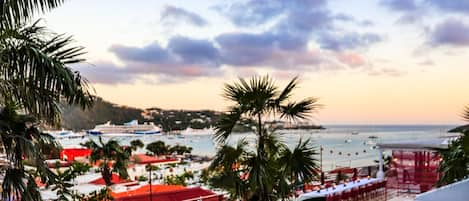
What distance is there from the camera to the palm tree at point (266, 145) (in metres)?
5.02

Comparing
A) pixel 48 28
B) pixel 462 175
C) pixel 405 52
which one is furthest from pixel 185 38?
pixel 48 28

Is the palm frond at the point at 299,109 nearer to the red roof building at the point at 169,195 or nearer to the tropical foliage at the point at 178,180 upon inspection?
the red roof building at the point at 169,195

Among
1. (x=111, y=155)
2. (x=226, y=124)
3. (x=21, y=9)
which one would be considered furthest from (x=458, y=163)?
(x=111, y=155)

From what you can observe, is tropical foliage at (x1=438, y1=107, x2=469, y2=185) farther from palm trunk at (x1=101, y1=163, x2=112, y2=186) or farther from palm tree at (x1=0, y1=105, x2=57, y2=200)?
palm trunk at (x1=101, y1=163, x2=112, y2=186)

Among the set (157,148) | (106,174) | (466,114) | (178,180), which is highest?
(466,114)

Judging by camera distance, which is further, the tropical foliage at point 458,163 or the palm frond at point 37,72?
the tropical foliage at point 458,163

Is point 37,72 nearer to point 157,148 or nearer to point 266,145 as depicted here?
point 266,145

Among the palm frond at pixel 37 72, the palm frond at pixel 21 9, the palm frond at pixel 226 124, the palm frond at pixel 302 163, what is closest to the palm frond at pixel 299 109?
the palm frond at pixel 302 163

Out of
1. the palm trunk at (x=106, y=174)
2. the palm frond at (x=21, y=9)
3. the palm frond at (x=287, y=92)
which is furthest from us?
the palm trunk at (x=106, y=174)

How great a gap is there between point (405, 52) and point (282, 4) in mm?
5899

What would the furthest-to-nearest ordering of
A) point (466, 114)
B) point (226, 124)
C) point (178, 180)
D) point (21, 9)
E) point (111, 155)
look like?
1. point (178, 180)
2. point (111, 155)
3. point (466, 114)
4. point (226, 124)
5. point (21, 9)

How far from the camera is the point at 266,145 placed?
17.6 ft

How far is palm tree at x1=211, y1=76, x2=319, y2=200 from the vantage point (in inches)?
198

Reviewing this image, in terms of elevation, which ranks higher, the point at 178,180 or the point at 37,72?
the point at 37,72
